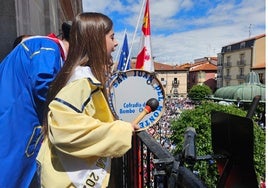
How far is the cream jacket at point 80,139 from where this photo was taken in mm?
1107

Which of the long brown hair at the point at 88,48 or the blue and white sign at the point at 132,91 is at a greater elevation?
the long brown hair at the point at 88,48

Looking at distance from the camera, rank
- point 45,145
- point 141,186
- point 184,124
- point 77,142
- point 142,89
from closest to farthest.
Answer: point 77,142, point 45,145, point 141,186, point 142,89, point 184,124

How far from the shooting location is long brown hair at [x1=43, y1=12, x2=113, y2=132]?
1.29 meters

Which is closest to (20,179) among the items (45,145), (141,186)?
(45,145)

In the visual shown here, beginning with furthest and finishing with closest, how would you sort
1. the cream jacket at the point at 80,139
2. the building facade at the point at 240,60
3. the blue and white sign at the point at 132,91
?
the building facade at the point at 240,60, the blue and white sign at the point at 132,91, the cream jacket at the point at 80,139

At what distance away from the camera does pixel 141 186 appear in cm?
193

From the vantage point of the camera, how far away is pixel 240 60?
6494 centimetres

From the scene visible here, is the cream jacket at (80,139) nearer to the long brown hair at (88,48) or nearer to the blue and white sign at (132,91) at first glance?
the long brown hair at (88,48)

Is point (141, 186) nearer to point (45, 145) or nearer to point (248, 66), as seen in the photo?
point (45, 145)

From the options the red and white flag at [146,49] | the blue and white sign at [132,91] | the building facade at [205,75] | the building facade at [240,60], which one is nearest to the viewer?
the blue and white sign at [132,91]

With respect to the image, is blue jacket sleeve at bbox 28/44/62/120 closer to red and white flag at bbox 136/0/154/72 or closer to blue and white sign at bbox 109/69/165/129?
blue and white sign at bbox 109/69/165/129

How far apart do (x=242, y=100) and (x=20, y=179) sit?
3185 centimetres

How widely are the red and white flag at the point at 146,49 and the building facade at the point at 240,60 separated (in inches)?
2069

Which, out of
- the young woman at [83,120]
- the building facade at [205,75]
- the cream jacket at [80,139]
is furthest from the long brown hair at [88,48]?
the building facade at [205,75]
